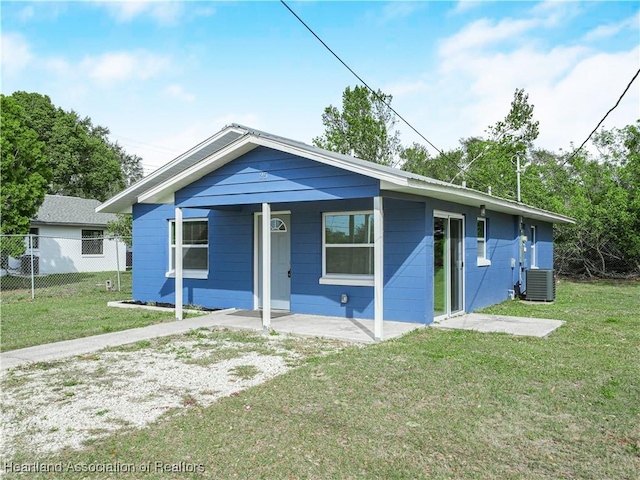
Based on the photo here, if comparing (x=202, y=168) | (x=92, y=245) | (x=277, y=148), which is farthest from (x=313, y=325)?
(x=92, y=245)

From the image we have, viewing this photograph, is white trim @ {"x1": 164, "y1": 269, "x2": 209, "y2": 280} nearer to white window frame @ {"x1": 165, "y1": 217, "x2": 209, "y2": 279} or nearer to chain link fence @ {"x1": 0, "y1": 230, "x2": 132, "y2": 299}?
white window frame @ {"x1": 165, "y1": 217, "x2": 209, "y2": 279}

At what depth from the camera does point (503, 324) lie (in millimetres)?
8828

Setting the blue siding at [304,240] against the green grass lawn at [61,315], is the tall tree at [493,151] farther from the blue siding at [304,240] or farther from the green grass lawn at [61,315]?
the green grass lawn at [61,315]

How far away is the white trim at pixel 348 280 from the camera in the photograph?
29.9 ft

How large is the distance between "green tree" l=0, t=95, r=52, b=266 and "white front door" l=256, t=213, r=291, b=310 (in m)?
10.0

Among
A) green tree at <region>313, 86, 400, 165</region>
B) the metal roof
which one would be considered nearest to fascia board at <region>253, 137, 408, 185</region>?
the metal roof

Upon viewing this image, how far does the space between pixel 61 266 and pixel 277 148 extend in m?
18.9

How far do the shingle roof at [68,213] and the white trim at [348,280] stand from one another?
17.9 m

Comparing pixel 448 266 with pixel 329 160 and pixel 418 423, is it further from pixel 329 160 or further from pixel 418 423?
pixel 418 423

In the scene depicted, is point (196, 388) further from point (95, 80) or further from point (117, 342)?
point (95, 80)

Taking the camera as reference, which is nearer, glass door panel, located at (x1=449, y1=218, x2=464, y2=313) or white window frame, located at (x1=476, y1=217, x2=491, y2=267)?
glass door panel, located at (x1=449, y1=218, x2=464, y2=313)

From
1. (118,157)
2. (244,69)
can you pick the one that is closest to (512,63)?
(244,69)

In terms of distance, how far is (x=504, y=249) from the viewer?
1273 centimetres

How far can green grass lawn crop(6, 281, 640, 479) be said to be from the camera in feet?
11.1
